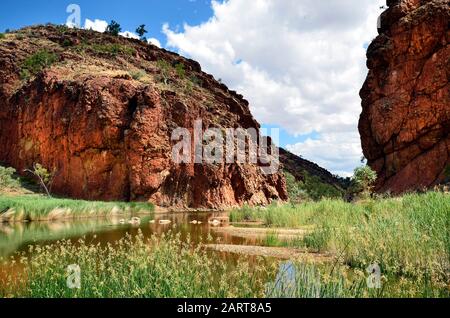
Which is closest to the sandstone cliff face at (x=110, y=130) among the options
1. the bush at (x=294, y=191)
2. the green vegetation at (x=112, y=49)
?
the green vegetation at (x=112, y=49)

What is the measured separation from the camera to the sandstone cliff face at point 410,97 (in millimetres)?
38750

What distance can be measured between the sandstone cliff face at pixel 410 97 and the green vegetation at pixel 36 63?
147 ft

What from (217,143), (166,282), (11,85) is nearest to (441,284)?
(166,282)

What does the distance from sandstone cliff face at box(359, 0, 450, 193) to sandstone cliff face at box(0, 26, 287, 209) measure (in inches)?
832

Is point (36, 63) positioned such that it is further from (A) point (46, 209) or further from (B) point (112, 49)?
(A) point (46, 209)

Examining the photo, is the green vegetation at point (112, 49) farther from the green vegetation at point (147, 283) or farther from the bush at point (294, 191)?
the green vegetation at point (147, 283)

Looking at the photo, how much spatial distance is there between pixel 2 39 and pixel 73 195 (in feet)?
117

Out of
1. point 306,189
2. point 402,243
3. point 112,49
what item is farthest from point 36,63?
point 402,243

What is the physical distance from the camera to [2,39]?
6888 cm

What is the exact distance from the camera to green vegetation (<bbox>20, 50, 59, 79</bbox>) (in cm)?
6332

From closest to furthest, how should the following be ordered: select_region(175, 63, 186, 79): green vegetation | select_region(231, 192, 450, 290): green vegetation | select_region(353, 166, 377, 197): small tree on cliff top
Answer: select_region(231, 192, 450, 290): green vegetation
select_region(353, 166, 377, 197): small tree on cliff top
select_region(175, 63, 186, 79): green vegetation

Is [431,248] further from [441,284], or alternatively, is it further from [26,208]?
[26,208]

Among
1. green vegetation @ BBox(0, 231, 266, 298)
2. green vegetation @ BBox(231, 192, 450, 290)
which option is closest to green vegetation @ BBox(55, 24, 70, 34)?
green vegetation @ BBox(231, 192, 450, 290)

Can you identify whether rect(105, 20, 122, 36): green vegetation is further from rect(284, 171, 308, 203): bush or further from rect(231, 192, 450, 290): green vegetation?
rect(231, 192, 450, 290): green vegetation
